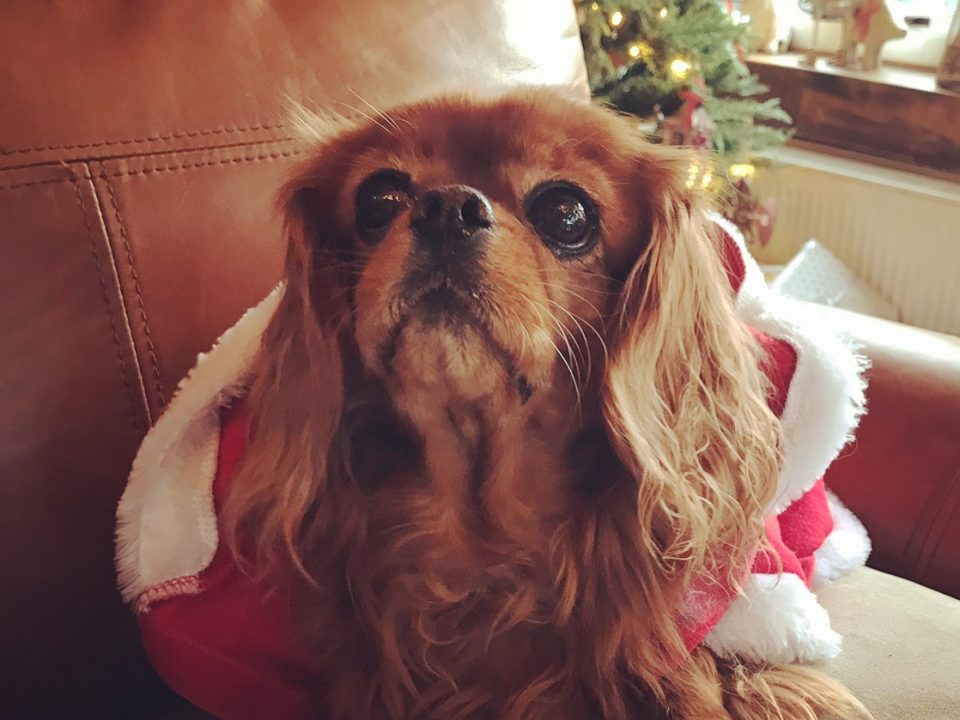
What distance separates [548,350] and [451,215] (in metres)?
0.14

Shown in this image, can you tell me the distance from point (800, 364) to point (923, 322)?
3.81ft

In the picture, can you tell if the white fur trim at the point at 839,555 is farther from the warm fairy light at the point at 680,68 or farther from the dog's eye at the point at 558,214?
the warm fairy light at the point at 680,68

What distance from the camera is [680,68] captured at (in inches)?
66.6

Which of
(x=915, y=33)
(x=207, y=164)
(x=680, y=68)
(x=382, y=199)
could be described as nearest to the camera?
(x=382, y=199)

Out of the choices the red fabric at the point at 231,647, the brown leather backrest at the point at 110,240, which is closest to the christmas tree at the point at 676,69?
the brown leather backrest at the point at 110,240

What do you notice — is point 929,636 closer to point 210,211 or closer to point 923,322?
point 210,211

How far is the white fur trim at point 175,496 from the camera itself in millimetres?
820

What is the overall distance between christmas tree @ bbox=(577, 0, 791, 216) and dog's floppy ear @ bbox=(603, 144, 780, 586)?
889 mm

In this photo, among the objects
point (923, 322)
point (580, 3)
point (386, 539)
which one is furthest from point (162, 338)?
point (923, 322)

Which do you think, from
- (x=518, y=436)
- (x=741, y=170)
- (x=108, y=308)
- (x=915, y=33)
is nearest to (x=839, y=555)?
(x=518, y=436)

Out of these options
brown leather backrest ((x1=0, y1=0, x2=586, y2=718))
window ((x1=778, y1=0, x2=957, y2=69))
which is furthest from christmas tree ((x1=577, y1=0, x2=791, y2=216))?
brown leather backrest ((x1=0, y1=0, x2=586, y2=718))

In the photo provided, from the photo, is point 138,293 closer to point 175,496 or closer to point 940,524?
point 175,496

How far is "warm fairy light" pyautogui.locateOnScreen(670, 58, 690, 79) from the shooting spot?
5.55 feet

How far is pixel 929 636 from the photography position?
34.2 inches
